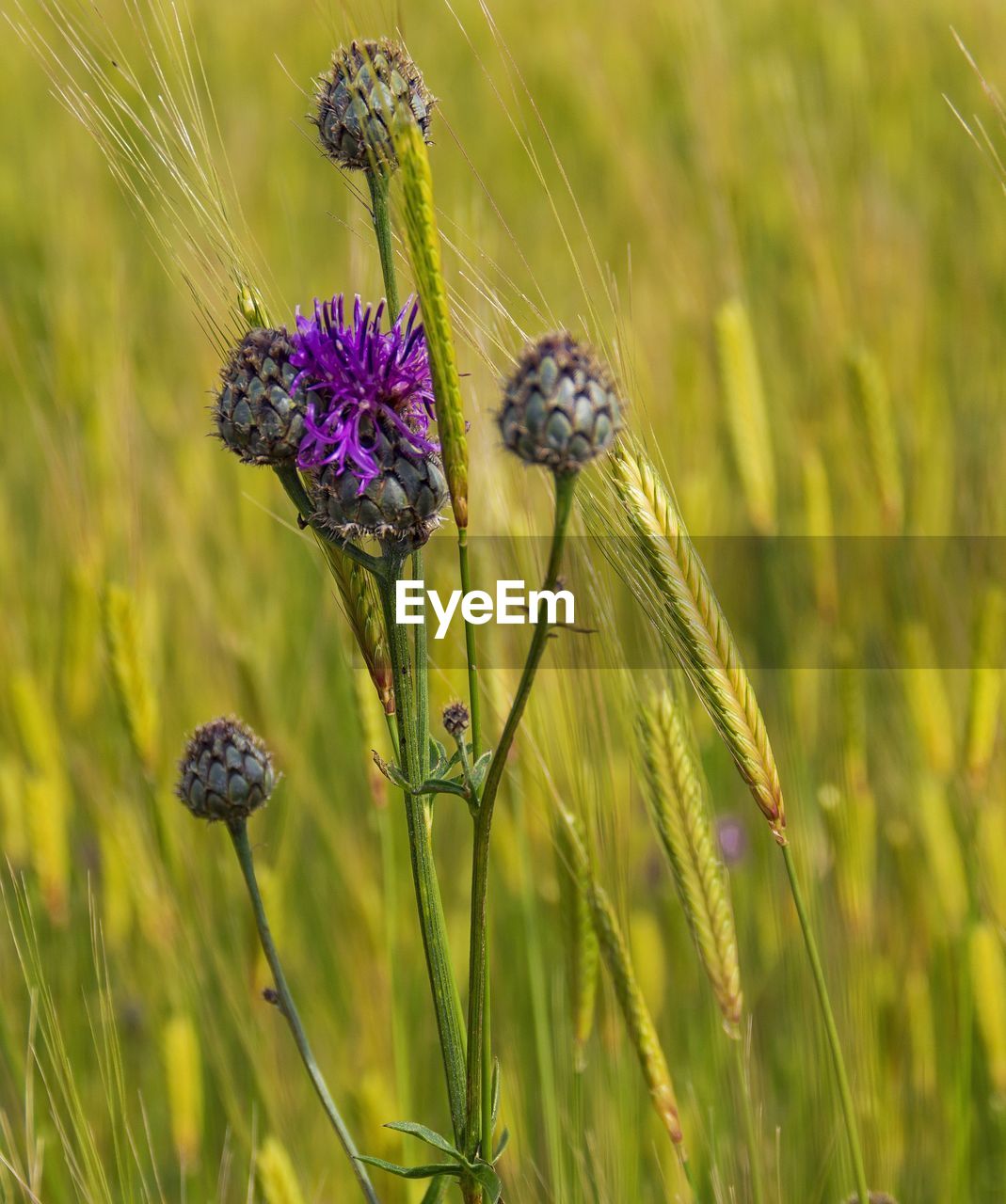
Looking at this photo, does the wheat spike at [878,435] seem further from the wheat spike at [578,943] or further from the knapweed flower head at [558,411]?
the knapweed flower head at [558,411]

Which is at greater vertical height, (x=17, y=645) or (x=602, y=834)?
(x=17, y=645)

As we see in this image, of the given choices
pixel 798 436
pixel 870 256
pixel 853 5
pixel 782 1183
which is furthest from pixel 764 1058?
pixel 853 5

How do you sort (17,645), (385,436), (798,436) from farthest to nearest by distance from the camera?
1. (798,436)
2. (17,645)
3. (385,436)

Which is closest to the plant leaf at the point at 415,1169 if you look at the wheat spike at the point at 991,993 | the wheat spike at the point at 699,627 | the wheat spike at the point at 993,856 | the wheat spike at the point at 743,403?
the wheat spike at the point at 699,627

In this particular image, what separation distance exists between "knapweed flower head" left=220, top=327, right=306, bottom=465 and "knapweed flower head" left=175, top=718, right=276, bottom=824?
1.19 feet

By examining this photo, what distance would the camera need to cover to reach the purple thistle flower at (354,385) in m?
1.05

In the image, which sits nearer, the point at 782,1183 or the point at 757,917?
the point at 782,1183

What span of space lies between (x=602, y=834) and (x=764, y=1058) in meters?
0.90

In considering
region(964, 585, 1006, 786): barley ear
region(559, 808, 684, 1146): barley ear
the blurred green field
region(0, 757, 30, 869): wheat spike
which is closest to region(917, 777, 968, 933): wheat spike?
the blurred green field

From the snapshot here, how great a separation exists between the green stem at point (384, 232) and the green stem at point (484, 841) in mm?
236

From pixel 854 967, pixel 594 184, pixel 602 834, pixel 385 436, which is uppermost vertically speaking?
pixel 594 184

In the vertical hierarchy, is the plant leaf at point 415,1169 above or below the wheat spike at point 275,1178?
above

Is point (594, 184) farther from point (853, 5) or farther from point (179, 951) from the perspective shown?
point (179, 951)

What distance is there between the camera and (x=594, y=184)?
16.4 ft
